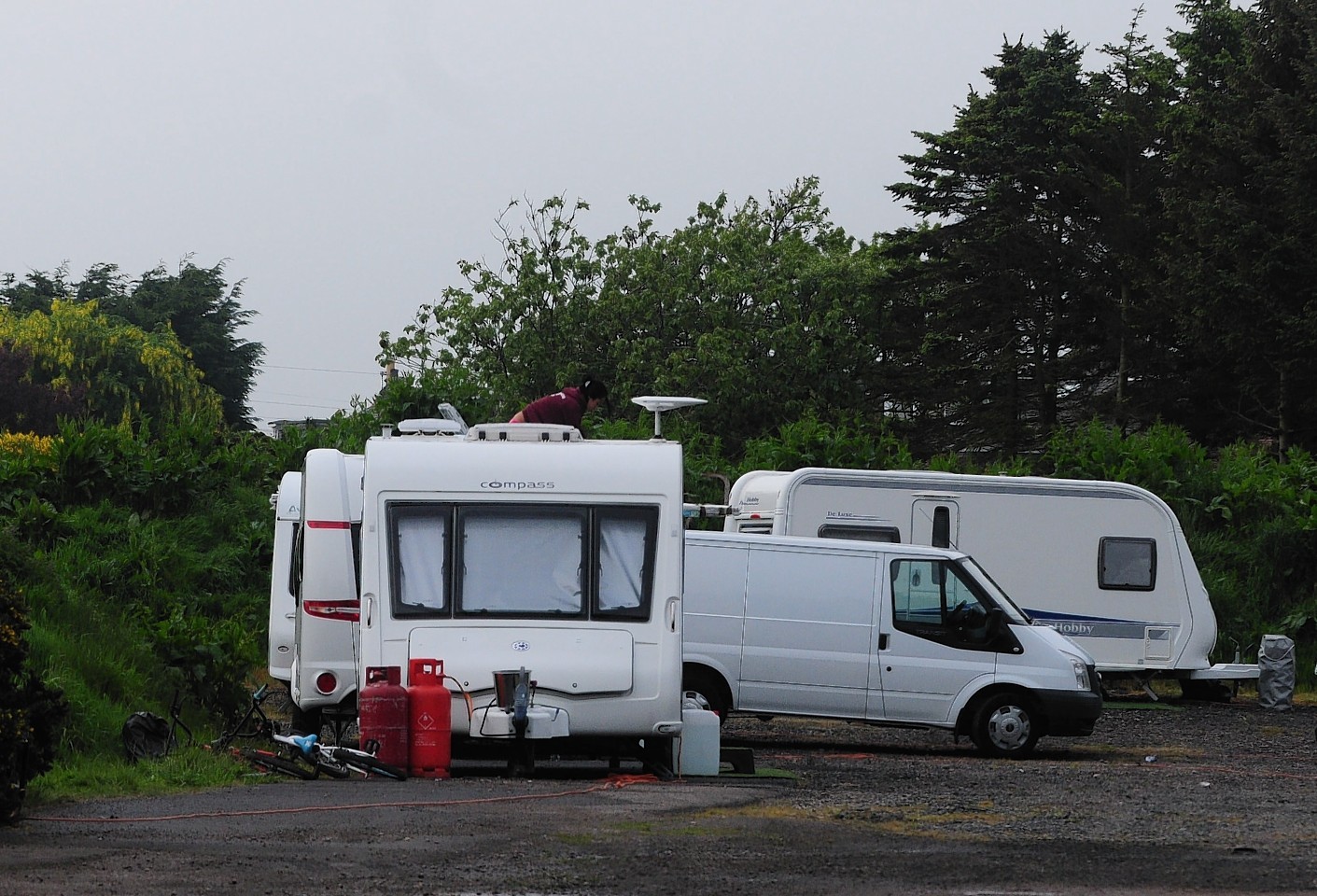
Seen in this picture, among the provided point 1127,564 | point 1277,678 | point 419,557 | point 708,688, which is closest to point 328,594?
point 419,557

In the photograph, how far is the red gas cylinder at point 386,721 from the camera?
493 inches

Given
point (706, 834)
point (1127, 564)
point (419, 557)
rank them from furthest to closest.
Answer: point (1127, 564), point (419, 557), point (706, 834)

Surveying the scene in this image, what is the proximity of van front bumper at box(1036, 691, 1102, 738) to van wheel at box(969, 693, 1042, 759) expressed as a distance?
140mm

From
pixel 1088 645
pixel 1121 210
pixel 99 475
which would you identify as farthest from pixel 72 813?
pixel 1121 210

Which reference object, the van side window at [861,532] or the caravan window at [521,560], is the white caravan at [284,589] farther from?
the van side window at [861,532]

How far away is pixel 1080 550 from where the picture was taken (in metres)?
21.0

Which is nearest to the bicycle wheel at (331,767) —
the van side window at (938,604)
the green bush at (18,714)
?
the green bush at (18,714)

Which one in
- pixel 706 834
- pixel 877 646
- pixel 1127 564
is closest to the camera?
pixel 706 834

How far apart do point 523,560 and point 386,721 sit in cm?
165

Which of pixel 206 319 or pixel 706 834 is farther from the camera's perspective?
pixel 206 319

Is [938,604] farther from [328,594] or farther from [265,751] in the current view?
[265,751]

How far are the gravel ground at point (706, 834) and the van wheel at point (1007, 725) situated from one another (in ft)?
4.95

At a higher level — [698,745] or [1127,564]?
[1127,564]

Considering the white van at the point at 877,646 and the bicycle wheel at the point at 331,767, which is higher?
the white van at the point at 877,646
